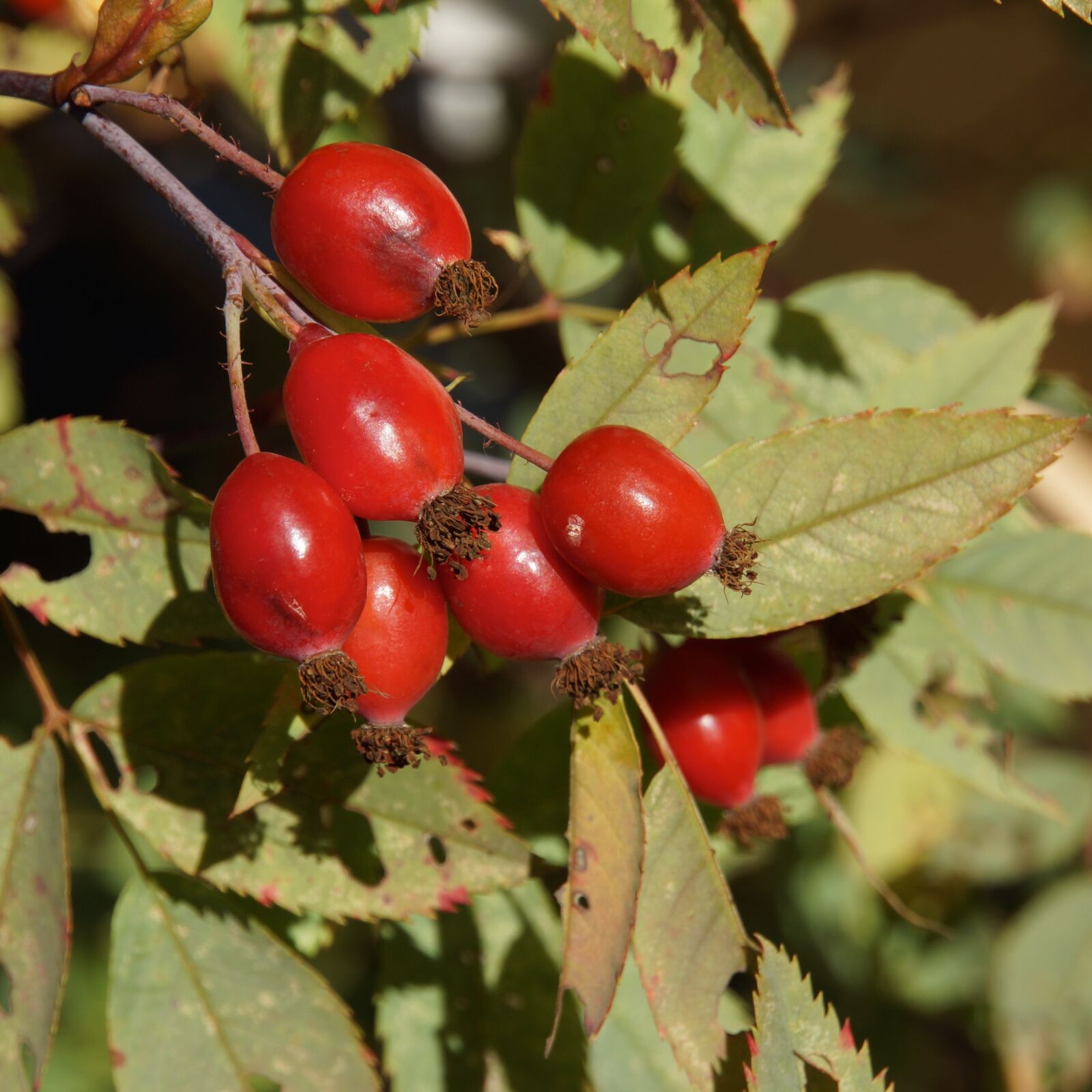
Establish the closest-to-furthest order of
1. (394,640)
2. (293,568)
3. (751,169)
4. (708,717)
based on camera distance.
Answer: (293,568) → (394,640) → (708,717) → (751,169)

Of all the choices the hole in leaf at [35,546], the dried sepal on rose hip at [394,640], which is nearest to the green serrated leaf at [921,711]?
the dried sepal on rose hip at [394,640]

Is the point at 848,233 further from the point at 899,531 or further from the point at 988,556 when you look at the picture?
the point at 899,531

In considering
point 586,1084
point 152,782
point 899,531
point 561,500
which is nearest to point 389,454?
point 561,500

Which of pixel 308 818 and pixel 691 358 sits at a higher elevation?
pixel 691 358

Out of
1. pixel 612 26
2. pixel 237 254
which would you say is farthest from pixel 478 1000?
pixel 612 26

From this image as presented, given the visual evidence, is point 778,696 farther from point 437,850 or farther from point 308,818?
point 308,818

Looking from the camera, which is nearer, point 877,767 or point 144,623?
point 144,623

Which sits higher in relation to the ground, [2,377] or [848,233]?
[848,233]
